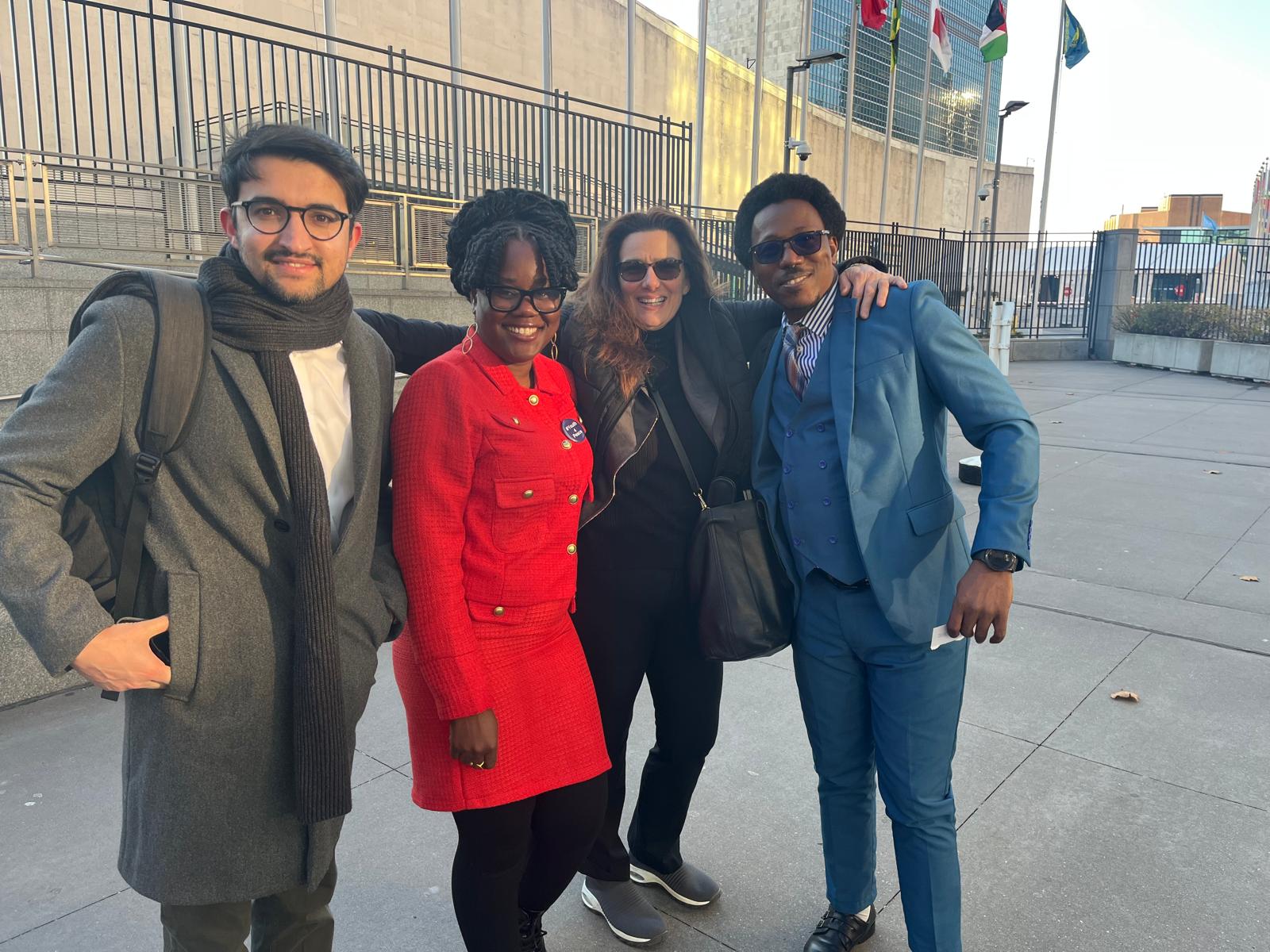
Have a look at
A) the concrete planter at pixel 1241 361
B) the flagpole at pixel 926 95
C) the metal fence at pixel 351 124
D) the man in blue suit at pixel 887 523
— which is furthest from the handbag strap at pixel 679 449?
the flagpole at pixel 926 95

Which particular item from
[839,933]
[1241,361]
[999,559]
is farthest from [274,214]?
[1241,361]

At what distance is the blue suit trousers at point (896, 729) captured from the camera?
2166 mm

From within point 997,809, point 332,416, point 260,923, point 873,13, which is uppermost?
point 873,13

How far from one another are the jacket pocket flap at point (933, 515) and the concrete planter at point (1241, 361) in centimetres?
1618

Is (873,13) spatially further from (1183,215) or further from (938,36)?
(1183,215)

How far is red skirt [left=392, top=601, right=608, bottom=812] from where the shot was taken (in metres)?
1.96

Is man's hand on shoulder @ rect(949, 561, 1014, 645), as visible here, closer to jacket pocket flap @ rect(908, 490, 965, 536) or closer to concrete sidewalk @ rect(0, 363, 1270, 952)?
jacket pocket flap @ rect(908, 490, 965, 536)

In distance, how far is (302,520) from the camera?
1.68 metres

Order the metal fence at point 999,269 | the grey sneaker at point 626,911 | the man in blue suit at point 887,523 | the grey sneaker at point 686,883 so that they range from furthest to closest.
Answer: the metal fence at point 999,269
the grey sneaker at point 686,883
the grey sneaker at point 626,911
the man in blue suit at point 887,523

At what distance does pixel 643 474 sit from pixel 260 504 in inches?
39.3

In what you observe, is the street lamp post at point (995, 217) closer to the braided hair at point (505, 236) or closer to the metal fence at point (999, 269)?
the metal fence at point (999, 269)

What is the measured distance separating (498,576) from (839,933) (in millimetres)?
1384

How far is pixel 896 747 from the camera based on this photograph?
2180mm

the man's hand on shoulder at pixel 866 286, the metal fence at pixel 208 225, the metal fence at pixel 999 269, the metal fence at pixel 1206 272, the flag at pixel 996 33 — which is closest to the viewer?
the man's hand on shoulder at pixel 866 286
